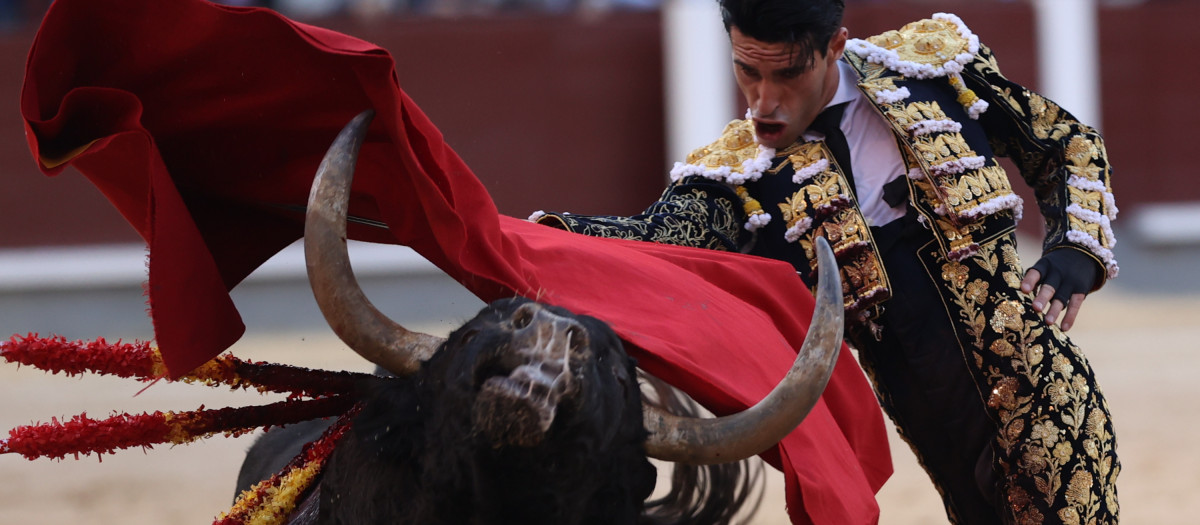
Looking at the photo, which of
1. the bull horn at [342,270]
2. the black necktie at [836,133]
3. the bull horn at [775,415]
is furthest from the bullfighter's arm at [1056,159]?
the bull horn at [342,270]

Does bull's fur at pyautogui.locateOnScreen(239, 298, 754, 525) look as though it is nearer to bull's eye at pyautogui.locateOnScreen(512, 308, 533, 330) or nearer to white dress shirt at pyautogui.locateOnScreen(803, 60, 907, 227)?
bull's eye at pyautogui.locateOnScreen(512, 308, 533, 330)

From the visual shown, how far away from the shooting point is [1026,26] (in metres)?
9.25

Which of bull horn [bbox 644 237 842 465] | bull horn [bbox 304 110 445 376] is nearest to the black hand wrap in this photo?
bull horn [bbox 644 237 842 465]

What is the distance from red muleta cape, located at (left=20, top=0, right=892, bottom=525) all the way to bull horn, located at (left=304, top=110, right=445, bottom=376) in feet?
0.39

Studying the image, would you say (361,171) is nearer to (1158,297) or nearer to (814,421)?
(814,421)

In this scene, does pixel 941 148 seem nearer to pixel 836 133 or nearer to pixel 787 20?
pixel 836 133

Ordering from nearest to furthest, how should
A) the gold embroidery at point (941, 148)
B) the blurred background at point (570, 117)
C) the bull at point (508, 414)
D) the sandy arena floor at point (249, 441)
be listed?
the bull at point (508, 414), the gold embroidery at point (941, 148), the sandy arena floor at point (249, 441), the blurred background at point (570, 117)

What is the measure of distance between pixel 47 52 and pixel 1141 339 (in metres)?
7.28

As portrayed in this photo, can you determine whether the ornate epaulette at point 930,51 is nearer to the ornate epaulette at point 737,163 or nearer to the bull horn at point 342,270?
the ornate epaulette at point 737,163

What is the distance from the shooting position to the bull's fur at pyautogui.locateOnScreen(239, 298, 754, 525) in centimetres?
167

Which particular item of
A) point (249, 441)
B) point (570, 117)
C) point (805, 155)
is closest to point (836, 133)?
point (805, 155)

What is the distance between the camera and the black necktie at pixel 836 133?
8.14ft

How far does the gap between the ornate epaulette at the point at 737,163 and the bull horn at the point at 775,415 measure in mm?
738

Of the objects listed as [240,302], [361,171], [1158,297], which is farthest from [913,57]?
[1158,297]
